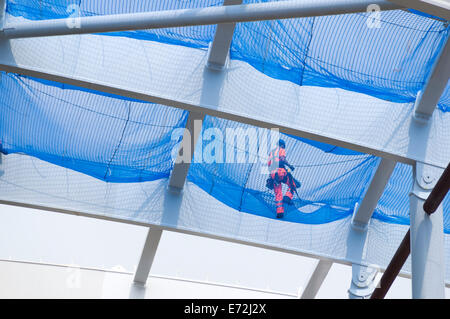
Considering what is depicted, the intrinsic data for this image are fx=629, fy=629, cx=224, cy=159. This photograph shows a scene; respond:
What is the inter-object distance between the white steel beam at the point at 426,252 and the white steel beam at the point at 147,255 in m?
6.11

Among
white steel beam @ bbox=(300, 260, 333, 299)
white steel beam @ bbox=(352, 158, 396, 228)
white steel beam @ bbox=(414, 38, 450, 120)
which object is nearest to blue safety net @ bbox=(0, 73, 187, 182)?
white steel beam @ bbox=(352, 158, 396, 228)

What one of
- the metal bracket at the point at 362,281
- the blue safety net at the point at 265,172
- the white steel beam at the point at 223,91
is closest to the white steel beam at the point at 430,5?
the white steel beam at the point at 223,91

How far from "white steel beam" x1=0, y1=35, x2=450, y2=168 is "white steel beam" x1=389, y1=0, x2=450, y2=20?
3.94 metres

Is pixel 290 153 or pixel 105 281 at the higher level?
pixel 290 153

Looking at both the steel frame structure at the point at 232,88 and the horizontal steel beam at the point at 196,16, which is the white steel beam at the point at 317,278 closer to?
the steel frame structure at the point at 232,88

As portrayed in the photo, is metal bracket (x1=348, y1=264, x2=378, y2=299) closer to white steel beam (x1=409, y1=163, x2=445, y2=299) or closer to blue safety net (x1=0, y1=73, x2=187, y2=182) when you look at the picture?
white steel beam (x1=409, y1=163, x2=445, y2=299)

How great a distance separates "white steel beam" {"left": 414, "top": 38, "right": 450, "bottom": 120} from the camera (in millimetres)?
10500

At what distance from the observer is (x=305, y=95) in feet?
36.1

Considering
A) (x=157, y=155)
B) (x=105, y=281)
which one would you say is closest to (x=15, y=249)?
(x=105, y=281)

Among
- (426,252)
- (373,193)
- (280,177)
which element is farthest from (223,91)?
(373,193)

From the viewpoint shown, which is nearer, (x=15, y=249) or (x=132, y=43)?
(x=132, y=43)

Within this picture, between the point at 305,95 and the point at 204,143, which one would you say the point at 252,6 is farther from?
the point at 204,143

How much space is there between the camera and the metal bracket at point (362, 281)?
1287cm

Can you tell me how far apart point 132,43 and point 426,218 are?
18.6ft
